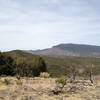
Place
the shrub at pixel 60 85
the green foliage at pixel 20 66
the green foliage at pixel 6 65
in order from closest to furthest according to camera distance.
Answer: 1. the shrub at pixel 60 85
2. the green foliage at pixel 20 66
3. the green foliage at pixel 6 65

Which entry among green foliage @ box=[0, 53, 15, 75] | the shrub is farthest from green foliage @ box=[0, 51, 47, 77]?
the shrub

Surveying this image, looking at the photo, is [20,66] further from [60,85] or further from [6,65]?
[60,85]

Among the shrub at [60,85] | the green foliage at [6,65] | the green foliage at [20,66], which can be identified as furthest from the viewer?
the green foliage at [6,65]

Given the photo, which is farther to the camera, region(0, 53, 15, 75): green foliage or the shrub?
region(0, 53, 15, 75): green foliage

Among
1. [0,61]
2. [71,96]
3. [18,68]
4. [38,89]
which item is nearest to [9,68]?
[0,61]

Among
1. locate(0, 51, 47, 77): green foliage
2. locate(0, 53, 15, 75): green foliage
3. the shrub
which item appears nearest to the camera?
the shrub

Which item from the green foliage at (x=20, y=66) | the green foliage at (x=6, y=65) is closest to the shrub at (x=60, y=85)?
the green foliage at (x=20, y=66)

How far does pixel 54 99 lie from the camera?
23.0m

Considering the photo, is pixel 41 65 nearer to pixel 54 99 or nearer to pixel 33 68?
pixel 33 68

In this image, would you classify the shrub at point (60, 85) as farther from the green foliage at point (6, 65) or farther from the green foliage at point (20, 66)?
the green foliage at point (6, 65)

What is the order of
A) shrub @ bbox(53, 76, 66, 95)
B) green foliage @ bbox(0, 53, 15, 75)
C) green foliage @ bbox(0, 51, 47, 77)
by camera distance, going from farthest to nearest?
green foliage @ bbox(0, 53, 15, 75) < green foliage @ bbox(0, 51, 47, 77) < shrub @ bbox(53, 76, 66, 95)

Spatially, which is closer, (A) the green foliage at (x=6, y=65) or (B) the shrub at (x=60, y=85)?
(B) the shrub at (x=60, y=85)

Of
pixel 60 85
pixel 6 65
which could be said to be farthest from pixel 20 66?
pixel 60 85

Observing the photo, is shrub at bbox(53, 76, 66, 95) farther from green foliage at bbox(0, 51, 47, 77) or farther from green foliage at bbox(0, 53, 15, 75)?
green foliage at bbox(0, 53, 15, 75)
